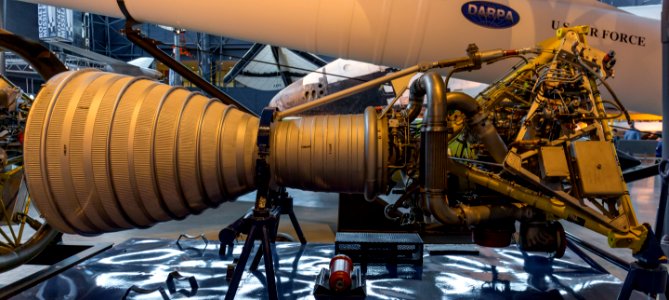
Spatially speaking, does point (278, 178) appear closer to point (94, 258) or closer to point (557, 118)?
point (557, 118)

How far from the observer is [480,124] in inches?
73.9

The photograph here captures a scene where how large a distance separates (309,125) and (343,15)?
1.38 m

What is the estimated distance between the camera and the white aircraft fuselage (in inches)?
116

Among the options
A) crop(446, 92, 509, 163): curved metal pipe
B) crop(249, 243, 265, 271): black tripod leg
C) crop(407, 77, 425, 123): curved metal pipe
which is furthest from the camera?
crop(249, 243, 265, 271): black tripod leg

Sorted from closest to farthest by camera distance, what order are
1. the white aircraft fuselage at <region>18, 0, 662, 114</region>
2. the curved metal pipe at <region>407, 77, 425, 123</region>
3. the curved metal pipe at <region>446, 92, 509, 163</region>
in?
the curved metal pipe at <region>446, 92, 509, 163</region> < the curved metal pipe at <region>407, 77, 425, 123</region> < the white aircraft fuselage at <region>18, 0, 662, 114</region>

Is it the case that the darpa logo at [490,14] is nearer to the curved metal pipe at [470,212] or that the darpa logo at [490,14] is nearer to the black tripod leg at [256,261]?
the curved metal pipe at [470,212]

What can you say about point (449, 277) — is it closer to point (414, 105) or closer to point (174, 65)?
point (414, 105)

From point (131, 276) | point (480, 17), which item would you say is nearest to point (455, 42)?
point (480, 17)

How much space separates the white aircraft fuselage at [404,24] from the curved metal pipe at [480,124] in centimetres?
138

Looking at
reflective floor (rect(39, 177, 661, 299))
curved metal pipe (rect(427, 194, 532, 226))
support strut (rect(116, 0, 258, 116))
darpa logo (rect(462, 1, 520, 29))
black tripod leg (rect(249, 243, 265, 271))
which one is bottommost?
reflective floor (rect(39, 177, 661, 299))

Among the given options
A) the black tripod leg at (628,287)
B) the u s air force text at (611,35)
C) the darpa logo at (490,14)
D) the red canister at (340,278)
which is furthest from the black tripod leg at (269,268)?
the u s air force text at (611,35)

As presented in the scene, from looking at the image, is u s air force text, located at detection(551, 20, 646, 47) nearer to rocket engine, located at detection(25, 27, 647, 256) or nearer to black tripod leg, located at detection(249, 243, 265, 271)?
rocket engine, located at detection(25, 27, 647, 256)

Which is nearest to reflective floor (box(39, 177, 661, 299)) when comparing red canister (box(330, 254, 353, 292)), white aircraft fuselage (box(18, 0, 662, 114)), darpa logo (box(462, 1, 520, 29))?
red canister (box(330, 254, 353, 292))

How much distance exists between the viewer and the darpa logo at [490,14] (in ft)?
9.93
